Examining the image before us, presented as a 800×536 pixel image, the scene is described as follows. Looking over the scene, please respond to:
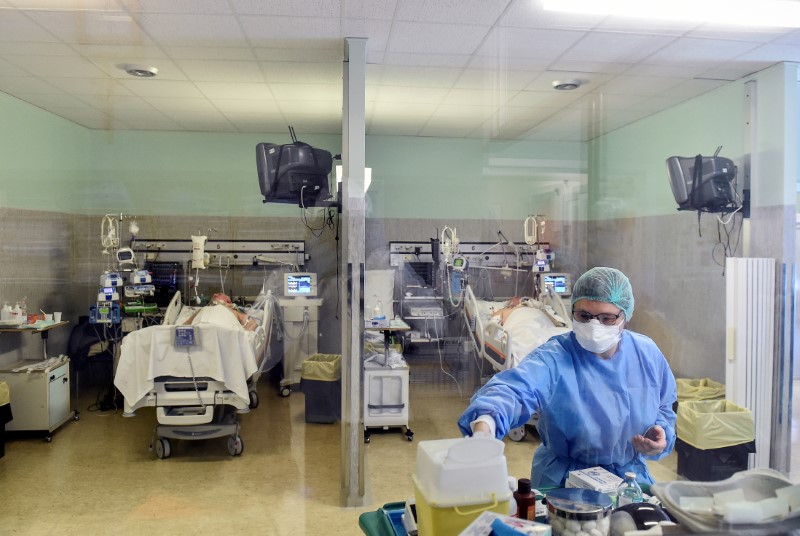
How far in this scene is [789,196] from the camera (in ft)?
10.3

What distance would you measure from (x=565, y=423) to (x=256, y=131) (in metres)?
2.89

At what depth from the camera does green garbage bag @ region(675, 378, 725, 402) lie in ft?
10.4

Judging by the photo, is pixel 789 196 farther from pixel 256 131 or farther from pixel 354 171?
pixel 256 131

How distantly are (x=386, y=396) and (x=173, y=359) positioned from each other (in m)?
Result: 1.34

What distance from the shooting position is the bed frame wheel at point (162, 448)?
3484mm

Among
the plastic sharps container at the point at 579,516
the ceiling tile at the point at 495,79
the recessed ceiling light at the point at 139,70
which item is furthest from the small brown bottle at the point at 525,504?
the recessed ceiling light at the point at 139,70

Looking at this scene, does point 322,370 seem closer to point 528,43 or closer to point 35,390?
point 35,390

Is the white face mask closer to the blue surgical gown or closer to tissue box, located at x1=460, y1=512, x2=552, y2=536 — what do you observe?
the blue surgical gown

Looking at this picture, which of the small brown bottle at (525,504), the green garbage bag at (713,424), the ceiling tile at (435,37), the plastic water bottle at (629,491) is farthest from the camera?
the green garbage bag at (713,424)

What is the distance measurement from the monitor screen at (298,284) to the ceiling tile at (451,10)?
6.50 ft

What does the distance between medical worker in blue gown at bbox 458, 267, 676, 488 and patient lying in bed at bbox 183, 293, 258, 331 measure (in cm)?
220

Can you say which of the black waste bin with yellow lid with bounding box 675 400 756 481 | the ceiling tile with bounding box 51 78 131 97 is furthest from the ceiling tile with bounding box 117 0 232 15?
the black waste bin with yellow lid with bounding box 675 400 756 481

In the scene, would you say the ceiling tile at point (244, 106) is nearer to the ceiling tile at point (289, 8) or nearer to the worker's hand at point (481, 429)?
the ceiling tile at point (289, 8)

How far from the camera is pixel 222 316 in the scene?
3.53m
